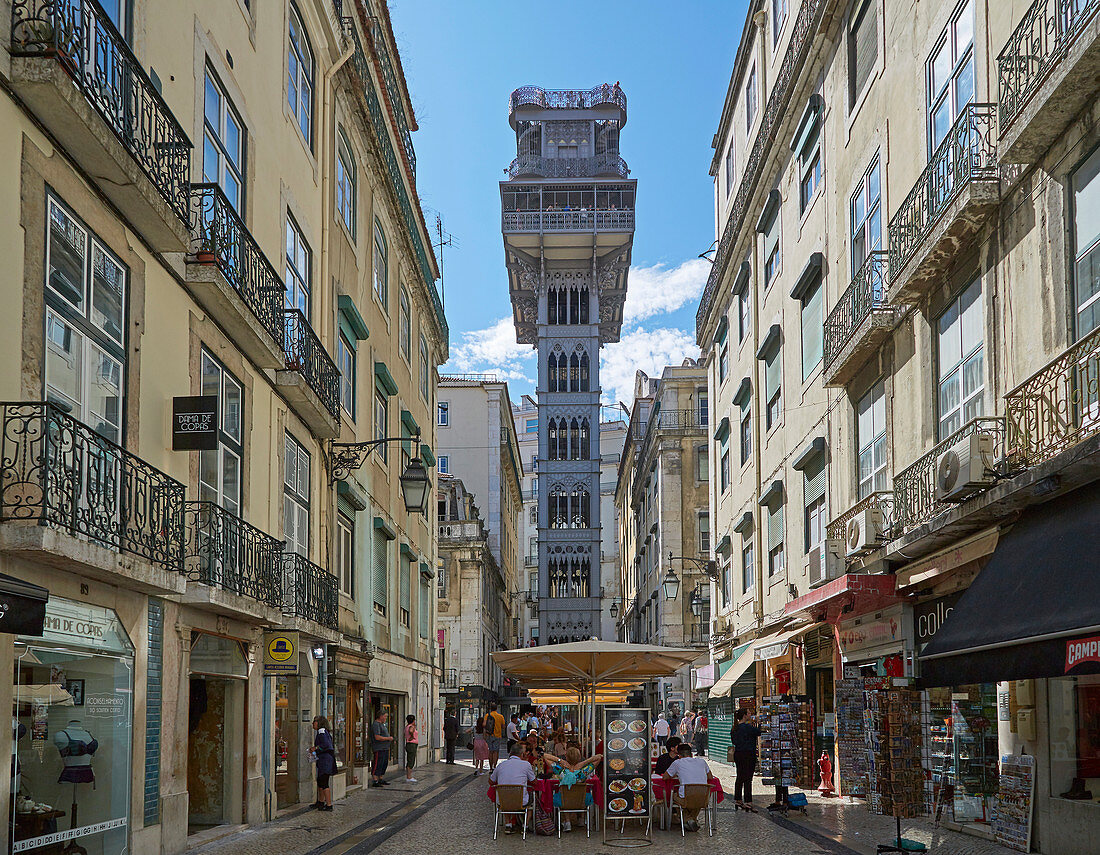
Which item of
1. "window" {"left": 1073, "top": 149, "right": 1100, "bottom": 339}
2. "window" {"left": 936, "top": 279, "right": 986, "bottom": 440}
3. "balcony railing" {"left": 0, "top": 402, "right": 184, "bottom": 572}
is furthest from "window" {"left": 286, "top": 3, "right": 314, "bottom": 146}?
"window" {"left": 1073, "top": 149, "right": 1100, "bottom": 339}

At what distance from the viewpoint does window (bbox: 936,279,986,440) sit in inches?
546

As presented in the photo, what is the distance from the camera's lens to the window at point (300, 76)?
19000mm

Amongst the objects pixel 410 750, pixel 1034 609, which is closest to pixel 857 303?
pixel 1034 609

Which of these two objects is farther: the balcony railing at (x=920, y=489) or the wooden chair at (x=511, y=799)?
the wooden chair at (x=511, y=799)

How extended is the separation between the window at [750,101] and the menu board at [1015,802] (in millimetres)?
20978

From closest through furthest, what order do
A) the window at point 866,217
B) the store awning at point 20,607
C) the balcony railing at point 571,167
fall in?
the store awning at point 20,607
the window at point 866,217
the balcony railing at point 571,167

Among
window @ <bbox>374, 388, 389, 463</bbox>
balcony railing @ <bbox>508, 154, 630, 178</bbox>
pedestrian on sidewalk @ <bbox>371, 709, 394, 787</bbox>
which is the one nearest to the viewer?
pedestrian on sidewalk @ <bbox>371, 709, 394, 787</bbox>

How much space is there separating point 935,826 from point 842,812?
282 centimetres

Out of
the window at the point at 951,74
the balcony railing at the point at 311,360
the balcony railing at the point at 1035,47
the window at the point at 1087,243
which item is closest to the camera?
the balcony railing at the point at 1035,47

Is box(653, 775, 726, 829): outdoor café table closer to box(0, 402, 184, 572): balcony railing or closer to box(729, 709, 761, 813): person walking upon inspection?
box(729, 709, 761, 813): person walking

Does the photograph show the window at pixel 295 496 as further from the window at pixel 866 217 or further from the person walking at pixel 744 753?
the window at pixel 866 217

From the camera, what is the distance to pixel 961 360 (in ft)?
47.4

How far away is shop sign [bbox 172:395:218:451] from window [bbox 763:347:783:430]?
15.6 metres

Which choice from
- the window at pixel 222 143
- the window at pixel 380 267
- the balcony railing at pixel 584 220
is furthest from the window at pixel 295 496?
the balcony railing at pixel 584 220
